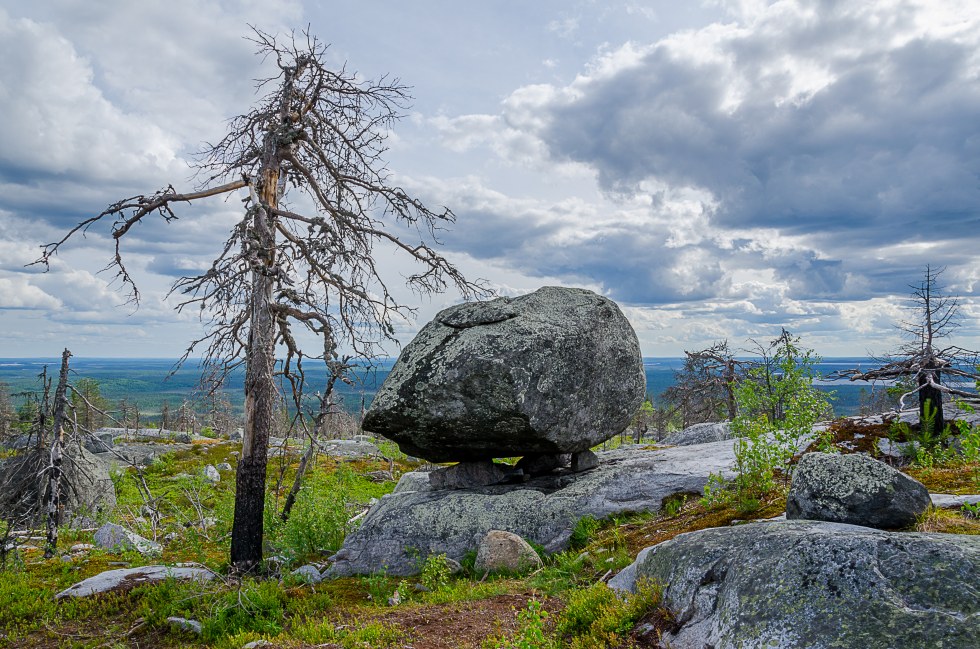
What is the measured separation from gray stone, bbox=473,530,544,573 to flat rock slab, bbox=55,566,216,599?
6.21m

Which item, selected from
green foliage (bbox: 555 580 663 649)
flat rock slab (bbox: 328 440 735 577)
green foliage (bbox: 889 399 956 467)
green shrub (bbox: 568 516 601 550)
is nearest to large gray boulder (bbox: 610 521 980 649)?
green foliage (bbox: 555 580 663 649)

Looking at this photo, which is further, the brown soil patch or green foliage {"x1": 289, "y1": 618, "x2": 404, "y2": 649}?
green foliage {"x1": 289, "y1": 618, "x2": 404, "y2": 649}

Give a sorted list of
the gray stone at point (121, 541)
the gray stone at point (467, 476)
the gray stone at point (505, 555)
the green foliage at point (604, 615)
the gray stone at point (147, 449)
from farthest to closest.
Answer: the gray stone at point (147, 449), the gray stone at point (121, 541), the gray stone at point (467, 476), the gray stone at point (505, 555), the green foliage at point (604, 615)

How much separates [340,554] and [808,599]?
1155 cm

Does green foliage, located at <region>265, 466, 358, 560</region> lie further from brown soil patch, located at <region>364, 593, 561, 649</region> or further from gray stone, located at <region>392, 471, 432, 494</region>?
brown soil patch, located at <region>364, 593, 561, 649</region>

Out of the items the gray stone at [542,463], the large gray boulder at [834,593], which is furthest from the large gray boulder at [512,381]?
the large gray boulder at [834,593]

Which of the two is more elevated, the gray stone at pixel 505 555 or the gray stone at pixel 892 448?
the gray stone at pixel 892 448

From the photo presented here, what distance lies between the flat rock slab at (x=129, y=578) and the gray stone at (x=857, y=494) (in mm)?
12122

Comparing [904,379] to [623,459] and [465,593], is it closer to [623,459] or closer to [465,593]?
[623,459]

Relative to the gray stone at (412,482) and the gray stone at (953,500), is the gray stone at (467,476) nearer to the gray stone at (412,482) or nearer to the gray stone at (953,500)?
the gray stone at (412,482)

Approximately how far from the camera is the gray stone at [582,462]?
15.5m

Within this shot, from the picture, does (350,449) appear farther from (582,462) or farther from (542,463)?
(582,462)

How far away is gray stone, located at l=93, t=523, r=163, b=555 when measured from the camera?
17.3m

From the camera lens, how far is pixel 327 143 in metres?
15.5
